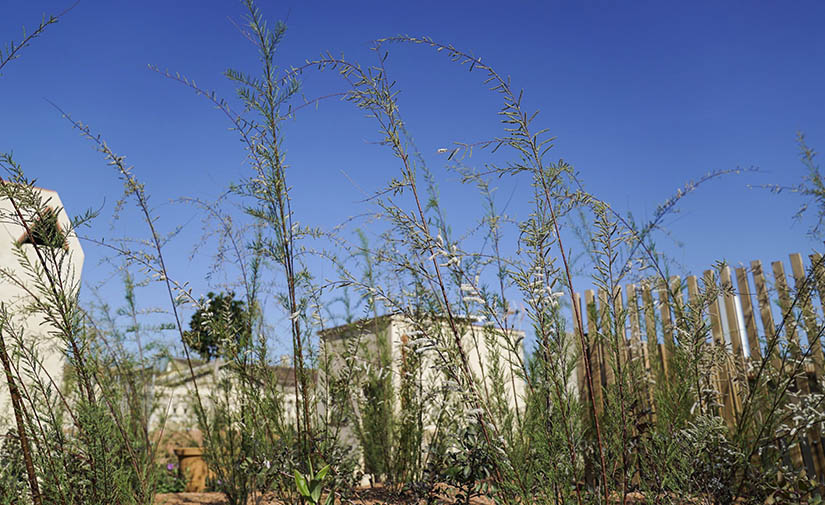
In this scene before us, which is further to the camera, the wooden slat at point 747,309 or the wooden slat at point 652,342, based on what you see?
the wooden slat at point 747,309

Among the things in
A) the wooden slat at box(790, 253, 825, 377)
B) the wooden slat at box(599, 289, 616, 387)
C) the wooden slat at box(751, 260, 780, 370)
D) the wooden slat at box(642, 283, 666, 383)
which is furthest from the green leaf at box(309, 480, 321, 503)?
the wooden slat at box(751, 260, 780, 370)

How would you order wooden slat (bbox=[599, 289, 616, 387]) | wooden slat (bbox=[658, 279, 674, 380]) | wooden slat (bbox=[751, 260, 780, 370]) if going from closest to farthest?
wooden slat (bbox=[599, 289, 616, 387]) → wooden slat (bbox=[658, 279, 674, 380]) → wooden slat (bbox=[751, 260, 780, 370])

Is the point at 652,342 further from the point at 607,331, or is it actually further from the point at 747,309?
the point at 747,309

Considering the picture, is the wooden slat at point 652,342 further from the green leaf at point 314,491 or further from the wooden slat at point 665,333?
the green leaf at point 314,491

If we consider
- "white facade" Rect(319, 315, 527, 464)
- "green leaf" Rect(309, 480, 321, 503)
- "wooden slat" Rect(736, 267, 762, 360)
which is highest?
"wooden slat" Rect(736, 267, 762, 360)

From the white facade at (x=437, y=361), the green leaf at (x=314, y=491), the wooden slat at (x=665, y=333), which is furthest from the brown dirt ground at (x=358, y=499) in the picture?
the wooden slat at (x=665, y=333)

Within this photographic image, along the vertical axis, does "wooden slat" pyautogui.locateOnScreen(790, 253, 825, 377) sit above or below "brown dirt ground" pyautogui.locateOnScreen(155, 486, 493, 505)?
above

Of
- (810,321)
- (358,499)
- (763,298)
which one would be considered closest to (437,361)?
(358,499)

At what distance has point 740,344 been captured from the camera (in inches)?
164

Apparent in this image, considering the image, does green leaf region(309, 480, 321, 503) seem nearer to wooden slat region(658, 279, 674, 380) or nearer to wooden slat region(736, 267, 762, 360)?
wooden slat region(658, 279, 674, 380)

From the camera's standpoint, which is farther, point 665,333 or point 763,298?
point 763,298

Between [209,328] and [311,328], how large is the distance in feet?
1.41

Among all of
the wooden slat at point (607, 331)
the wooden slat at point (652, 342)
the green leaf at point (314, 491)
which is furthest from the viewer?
the wooden slat at point (652, 342)

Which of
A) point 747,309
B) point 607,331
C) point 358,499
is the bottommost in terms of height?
point 358,499
